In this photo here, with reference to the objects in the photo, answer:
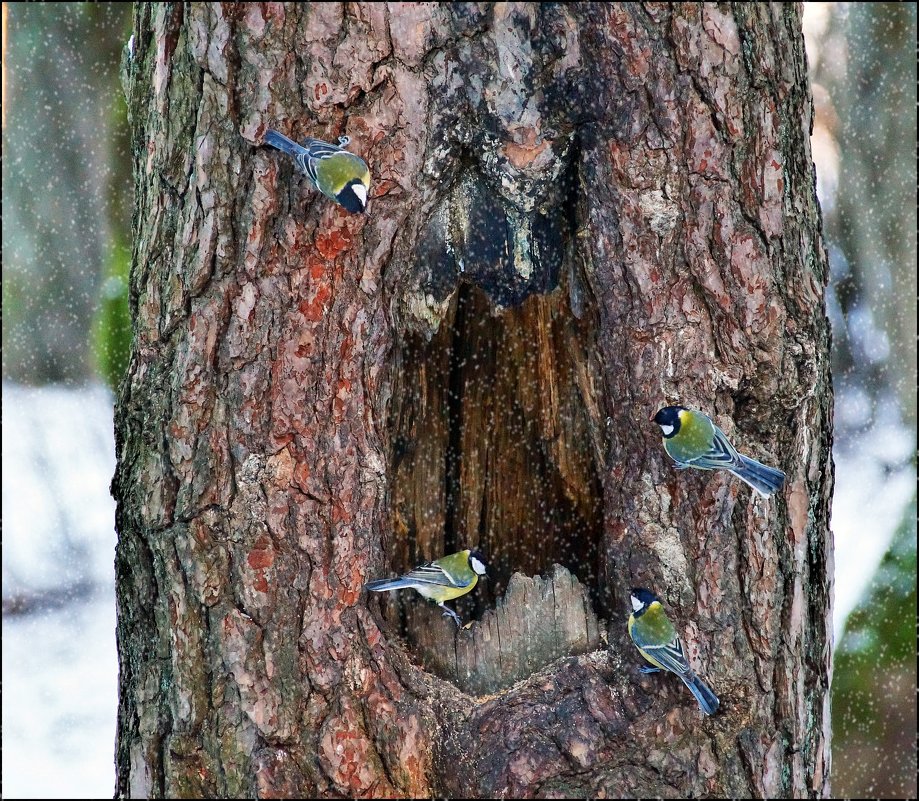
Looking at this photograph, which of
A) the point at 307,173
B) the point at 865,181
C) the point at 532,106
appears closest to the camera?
the point at 307,173

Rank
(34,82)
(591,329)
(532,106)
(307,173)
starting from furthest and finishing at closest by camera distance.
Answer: (34,82), (591,329), (532,106), (307,173)

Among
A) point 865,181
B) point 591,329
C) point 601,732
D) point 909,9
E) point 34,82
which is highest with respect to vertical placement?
point 909,9

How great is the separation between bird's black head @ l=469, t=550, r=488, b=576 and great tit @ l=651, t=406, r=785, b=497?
536mm

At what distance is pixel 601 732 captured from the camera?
1812mm

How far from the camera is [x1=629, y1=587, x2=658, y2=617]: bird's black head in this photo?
179cm

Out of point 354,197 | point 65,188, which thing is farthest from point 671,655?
point 65,188

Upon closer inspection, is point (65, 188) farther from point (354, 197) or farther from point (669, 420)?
point (669, 420)

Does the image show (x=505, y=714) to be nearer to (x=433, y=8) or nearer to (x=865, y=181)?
(x=433, y=8)

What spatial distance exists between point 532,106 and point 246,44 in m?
0.55

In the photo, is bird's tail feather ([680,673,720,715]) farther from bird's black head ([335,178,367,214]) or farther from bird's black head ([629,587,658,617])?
bird's black head ([335,178,367,214])

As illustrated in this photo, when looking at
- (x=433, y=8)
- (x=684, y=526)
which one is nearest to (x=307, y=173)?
(x=433, y=8)

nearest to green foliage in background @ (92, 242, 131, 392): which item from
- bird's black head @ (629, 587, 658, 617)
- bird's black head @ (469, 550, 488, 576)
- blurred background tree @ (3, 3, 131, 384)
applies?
blurred background tree @ (3, 3, 131, 384)

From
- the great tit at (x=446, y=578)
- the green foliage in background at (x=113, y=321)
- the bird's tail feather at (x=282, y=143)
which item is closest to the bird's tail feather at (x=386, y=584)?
the great tit at (x=446, y=578)

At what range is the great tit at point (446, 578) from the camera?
1.91 m
